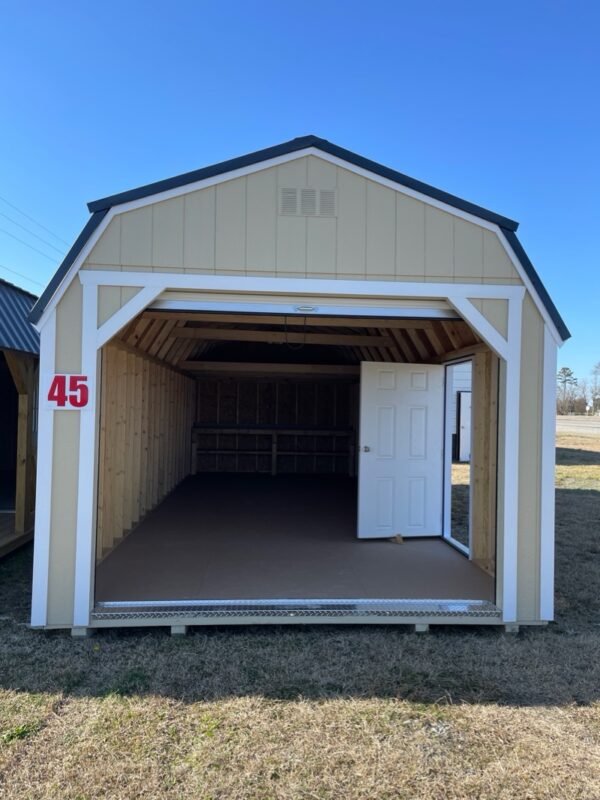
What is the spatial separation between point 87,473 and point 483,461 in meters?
3.64

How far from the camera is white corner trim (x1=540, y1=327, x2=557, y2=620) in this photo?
3.77m

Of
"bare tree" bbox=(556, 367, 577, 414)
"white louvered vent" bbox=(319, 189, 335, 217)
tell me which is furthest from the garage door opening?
"bare tree" bbox=(556, 367, 577, 414)

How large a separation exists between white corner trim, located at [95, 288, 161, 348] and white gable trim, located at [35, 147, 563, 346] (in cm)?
10

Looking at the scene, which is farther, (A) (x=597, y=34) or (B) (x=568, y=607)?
(A) (x=597, y=34)

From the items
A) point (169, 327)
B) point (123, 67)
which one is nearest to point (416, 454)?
point (169, 327)

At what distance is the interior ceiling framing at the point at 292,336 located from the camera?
4934 millimetres

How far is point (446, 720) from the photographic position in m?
2.63

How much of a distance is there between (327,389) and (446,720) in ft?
31.2

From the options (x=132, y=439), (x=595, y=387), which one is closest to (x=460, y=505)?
(x=132, y=439)

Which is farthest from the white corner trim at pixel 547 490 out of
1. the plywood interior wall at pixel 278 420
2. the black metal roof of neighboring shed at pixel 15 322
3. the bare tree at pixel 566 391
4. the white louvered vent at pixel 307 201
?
the bare tree at pixel 566 391

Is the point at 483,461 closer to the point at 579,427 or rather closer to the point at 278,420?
the point at 278,420

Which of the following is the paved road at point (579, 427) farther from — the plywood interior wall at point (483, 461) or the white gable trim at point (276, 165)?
the white gable trim at point (276, 165)

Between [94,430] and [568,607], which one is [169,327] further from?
[568,607]

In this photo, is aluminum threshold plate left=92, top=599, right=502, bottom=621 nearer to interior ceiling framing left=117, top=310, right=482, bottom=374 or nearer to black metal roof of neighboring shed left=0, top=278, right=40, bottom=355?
interior ceiling framing left=117, top=310, right=482, bottom=374
